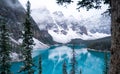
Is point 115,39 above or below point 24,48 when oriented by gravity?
above

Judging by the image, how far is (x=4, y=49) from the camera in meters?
22.1

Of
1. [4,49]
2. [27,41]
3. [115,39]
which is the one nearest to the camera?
[115,39]

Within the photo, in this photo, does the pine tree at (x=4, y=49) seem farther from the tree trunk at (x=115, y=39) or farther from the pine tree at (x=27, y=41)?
the tree trunk at (x=115, y=39)

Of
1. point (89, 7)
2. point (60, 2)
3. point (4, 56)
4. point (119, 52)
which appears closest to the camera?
point (119, 52)

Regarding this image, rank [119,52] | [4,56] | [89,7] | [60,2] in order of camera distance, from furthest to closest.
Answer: [4,56]
[89,7]
[60,2]
[119,52]

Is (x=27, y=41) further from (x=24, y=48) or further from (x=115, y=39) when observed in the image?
(x=115, y=39)

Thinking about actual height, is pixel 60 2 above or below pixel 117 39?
above

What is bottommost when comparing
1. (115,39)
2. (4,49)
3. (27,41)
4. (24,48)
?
(4,49)

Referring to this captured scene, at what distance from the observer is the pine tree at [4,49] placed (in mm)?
21781

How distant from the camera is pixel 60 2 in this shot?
26.2 feet

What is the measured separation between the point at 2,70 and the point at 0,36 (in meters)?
3.29

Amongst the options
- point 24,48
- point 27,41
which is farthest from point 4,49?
point 27,41

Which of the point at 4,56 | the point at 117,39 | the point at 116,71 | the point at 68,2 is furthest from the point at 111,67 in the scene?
the point at 4,56

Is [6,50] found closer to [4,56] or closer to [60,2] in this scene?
[4,56]
